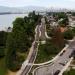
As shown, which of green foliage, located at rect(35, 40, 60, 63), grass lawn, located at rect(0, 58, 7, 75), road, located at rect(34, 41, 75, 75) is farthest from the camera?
green foliage, located at rect(35, 40, 60, 63)

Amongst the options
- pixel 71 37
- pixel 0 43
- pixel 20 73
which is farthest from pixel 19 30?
pixel 20 73

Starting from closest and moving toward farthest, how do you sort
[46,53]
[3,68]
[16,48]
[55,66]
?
1. [3,68]
2. [55,66]
3. [16,48]
4. [46,53]

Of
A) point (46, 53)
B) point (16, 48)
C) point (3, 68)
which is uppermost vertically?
point (16, 48)

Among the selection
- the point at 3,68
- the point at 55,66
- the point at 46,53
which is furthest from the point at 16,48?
the point at 55,66

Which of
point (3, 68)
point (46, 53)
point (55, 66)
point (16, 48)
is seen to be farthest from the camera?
point (46, 53)

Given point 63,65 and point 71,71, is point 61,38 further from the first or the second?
point 71,71

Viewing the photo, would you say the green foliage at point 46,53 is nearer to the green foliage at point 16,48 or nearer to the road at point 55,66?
the road at point 55,66

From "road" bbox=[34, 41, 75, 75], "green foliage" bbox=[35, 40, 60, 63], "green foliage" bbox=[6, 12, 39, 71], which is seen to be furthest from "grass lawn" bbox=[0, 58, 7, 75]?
"green foliage" bbox=[35, 40, 60, 63]

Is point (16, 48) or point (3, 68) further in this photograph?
point (16, 48)

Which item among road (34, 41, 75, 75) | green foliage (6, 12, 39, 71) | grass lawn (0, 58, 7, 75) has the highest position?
green foliage (6, 12, 39, 71)

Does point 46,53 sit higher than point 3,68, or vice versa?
point 46,53

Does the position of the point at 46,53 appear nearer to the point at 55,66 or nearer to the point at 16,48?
the point at 16,48

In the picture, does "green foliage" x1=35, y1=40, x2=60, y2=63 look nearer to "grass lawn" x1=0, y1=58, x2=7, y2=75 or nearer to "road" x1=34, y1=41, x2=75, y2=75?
"road" x1=34, y1=41, x2=75, y2=75
